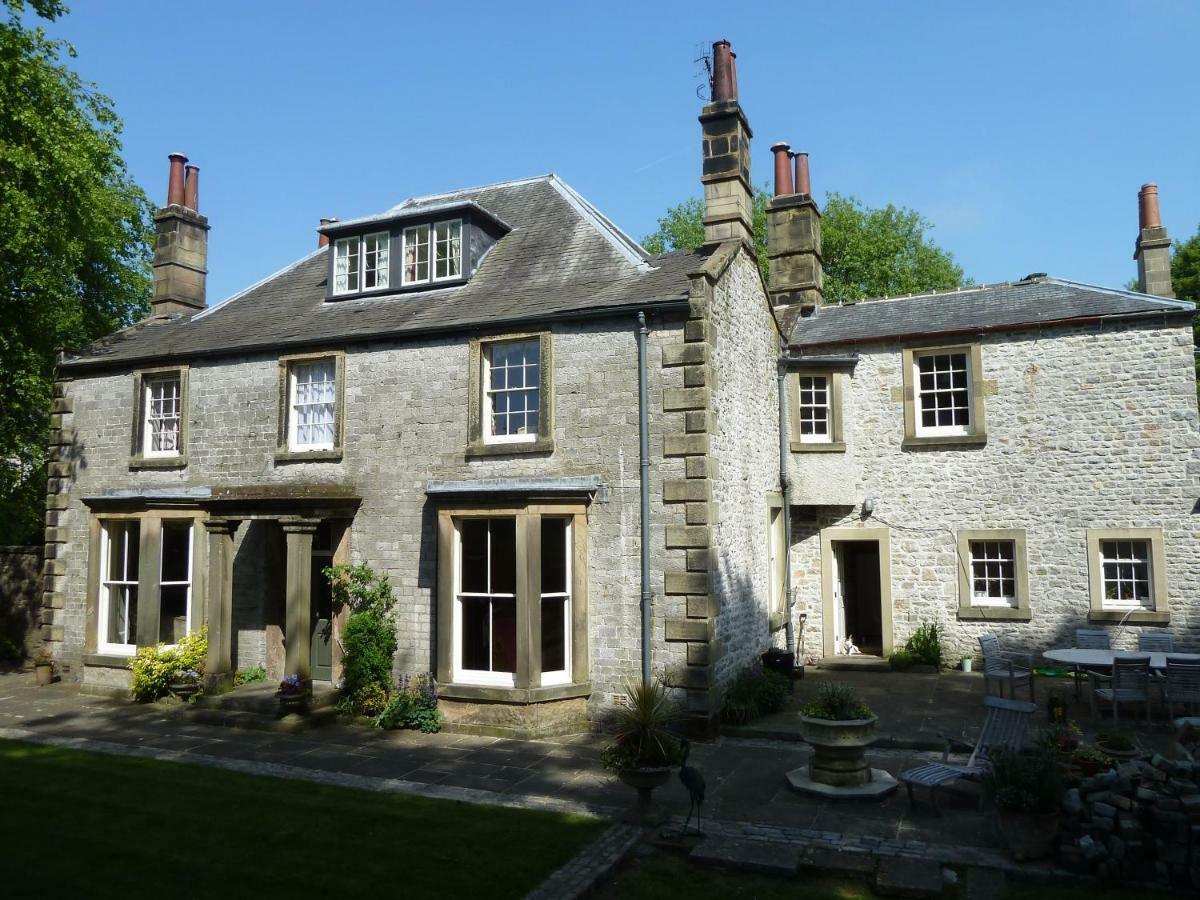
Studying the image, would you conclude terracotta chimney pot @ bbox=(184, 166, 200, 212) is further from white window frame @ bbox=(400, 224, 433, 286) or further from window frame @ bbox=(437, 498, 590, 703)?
window frame @ bbox=(437, 498, 590, 703)

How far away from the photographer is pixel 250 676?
15.2 meters

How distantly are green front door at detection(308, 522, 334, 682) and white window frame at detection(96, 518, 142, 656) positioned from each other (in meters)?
3.50

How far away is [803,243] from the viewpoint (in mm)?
20750

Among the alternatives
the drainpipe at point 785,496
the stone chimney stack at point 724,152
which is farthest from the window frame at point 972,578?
the stone chimney stack at point 724,152

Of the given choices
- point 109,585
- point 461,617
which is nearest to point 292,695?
point 461,617

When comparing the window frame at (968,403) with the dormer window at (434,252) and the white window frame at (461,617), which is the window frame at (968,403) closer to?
the white window frame at (461,617)

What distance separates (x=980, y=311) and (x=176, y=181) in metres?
17.4

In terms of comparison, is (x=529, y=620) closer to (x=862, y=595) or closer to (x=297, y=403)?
(x=297, y=403)

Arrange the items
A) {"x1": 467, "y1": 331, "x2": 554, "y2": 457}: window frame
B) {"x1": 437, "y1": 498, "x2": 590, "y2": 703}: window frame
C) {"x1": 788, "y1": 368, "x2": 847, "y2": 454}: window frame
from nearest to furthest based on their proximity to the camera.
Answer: {"x1": 437, "y1": 498, "x2": 590, "y2": 703}: window frame, {"x1": 467, "y1": 331, "x2": 554, "y2": 457}: window frame, {"x1": 788, "y1": 368, "x2": 847, "y2": 454}: window frame

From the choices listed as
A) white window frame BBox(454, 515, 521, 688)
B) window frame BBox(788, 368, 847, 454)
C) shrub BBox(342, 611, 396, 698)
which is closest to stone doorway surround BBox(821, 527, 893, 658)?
window frame BBox(788, 368, 847, 454)

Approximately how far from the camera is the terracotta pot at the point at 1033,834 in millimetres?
7660

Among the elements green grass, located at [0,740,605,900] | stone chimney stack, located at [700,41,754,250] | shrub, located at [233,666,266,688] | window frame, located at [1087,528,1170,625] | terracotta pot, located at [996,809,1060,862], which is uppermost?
stone chimney stack, located at [700,41,754,250]

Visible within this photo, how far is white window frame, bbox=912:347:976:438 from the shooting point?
17375 millimetres

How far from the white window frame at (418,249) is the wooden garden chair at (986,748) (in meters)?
11.4
